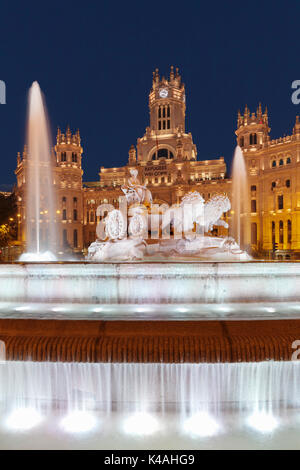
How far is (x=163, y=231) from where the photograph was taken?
659 inches

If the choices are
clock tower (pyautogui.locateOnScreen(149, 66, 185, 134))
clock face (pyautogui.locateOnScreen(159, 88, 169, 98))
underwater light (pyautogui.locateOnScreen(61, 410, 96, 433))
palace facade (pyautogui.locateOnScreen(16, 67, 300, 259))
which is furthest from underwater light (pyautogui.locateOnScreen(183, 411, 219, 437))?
clock face (pyautogui.locateOnScreen(159, 88, 169, 98))

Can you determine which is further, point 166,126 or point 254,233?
point 166,126

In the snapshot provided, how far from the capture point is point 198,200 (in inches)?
614

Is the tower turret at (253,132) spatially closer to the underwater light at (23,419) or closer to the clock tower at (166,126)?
the clock tower at (166,126)

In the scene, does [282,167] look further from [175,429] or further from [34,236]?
Result: [175,429]

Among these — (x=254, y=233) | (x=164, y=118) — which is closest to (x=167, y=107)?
(x=164, y=118)

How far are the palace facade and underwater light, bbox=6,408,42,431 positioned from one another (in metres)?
40.7

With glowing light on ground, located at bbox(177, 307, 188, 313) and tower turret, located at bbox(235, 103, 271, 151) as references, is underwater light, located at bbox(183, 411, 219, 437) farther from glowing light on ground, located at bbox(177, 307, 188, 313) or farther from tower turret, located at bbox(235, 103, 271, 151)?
tower turret, located at bbox(235, 103, 271, 151)

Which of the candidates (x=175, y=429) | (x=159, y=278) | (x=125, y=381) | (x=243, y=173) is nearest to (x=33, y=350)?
(x=125, y=381)

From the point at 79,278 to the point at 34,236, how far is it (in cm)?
6948

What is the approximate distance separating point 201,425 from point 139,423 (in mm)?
1000

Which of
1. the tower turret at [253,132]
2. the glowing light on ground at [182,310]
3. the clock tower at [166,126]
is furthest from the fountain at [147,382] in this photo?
the clock tower at [166,126]

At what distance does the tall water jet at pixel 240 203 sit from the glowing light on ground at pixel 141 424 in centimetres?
5670

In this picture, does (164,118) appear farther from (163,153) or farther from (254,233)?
(254,233)
